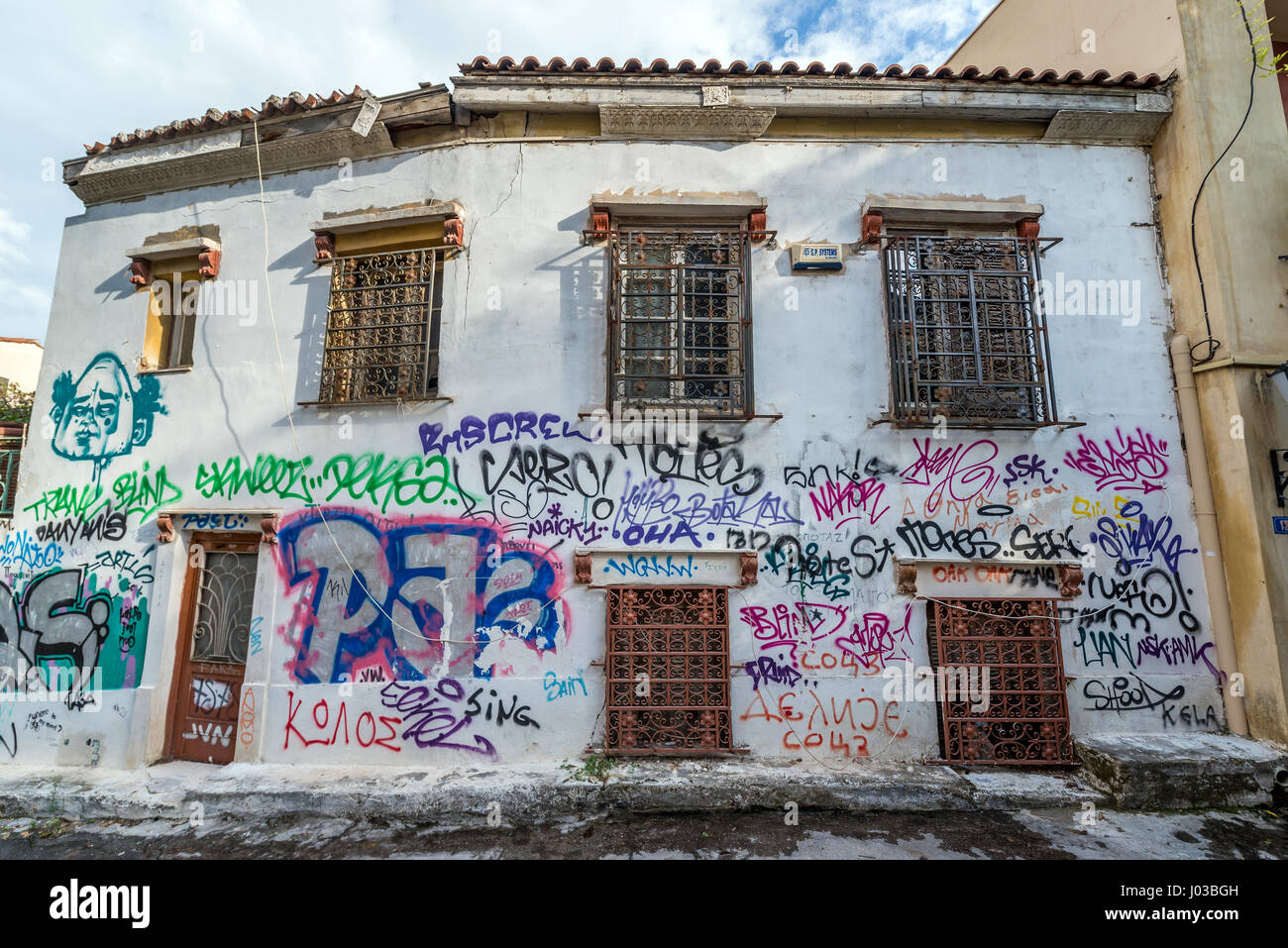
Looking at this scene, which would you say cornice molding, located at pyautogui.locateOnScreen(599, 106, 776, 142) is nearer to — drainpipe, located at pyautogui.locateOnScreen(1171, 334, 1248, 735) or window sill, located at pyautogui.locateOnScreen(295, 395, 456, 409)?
window sill, located at pyautogui.locateOnScreen(295, 395, 456, 409)

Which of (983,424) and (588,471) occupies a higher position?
(983,424)

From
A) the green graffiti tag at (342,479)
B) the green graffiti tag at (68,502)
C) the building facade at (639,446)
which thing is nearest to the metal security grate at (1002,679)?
the building facade at (639,446)

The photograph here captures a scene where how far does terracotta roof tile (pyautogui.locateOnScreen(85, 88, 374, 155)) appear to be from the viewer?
20.4 feet

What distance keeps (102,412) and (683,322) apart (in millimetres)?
6000

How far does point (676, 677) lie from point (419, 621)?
2.31m

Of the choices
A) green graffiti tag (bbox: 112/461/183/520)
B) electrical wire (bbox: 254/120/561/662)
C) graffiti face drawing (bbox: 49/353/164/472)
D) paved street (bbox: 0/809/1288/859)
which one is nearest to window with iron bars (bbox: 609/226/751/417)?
electrical wire (bbox: 254/120/561/662)

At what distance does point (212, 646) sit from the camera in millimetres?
5973

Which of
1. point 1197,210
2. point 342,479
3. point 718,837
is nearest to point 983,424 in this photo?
point 1197,210

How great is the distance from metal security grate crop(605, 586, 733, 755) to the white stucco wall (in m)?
0.15

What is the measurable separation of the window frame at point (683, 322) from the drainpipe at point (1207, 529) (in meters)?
3.89

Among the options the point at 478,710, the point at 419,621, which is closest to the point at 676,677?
the point at 478,710

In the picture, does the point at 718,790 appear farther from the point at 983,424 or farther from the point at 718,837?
the point at 983,424

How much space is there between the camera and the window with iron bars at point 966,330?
18.6 feet

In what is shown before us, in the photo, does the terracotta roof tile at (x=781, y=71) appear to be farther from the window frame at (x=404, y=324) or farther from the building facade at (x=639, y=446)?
the window frame at (x=404, y=324)
